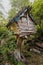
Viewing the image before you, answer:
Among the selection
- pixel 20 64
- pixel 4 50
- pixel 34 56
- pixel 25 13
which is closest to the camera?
pixel 4 50

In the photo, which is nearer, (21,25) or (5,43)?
(5,43)

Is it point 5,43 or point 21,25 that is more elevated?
point 21,25

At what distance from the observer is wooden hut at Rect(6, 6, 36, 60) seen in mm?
11383

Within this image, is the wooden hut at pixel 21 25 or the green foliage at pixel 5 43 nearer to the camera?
the green foliage at pixel 5 43

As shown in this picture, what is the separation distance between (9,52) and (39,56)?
16.3ft

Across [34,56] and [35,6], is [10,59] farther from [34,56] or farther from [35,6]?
[35,6]

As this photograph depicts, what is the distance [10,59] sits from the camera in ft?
34.6

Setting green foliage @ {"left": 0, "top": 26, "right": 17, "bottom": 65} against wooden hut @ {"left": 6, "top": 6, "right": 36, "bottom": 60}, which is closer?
green foliage @ {"left": 0, "top": 26, "right": 17, "bottom": 65}

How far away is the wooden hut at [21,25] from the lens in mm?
11383

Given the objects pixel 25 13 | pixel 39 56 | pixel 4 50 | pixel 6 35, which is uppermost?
pixel 25 13

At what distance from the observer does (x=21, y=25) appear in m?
11.6

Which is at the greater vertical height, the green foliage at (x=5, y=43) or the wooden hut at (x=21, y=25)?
the wooden hut at (x=21, y=25)

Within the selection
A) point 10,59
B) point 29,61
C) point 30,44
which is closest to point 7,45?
point 10,59

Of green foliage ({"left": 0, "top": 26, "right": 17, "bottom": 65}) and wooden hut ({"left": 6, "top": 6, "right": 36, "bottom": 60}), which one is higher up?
wooden hut ({"left": 6, "top": 6, "right": 36, "bottom": 60})
